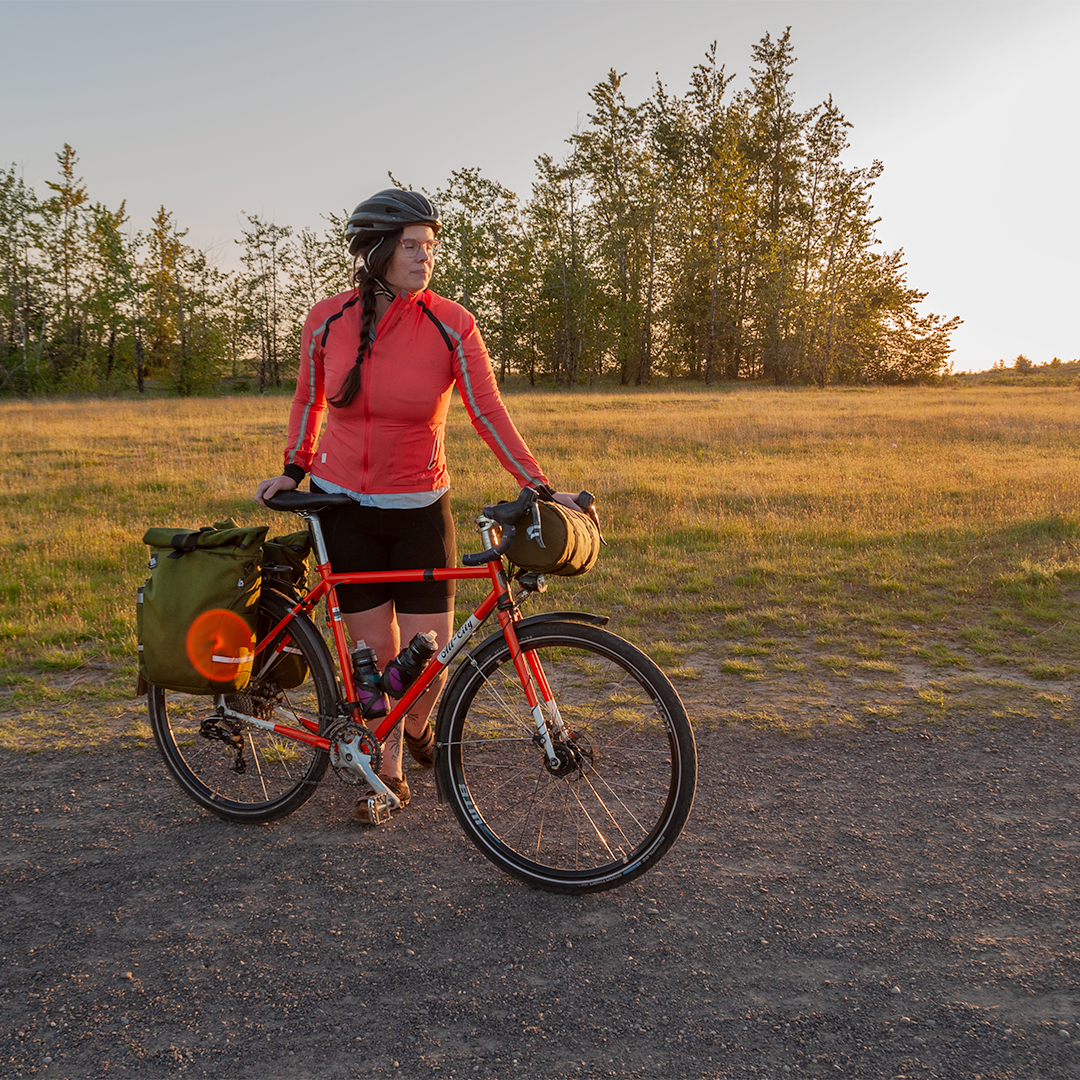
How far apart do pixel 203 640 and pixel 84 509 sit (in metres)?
9.10

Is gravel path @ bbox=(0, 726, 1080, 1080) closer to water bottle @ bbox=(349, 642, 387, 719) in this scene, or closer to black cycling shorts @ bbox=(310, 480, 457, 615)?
water bottle @ bbox=(349, 642, 387, 719)

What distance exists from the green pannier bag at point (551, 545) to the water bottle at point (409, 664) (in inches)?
20.2

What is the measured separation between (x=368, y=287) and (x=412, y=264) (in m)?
0.20

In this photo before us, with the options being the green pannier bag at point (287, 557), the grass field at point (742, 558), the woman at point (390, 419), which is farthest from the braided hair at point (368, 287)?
the grass field at point (742, 558)

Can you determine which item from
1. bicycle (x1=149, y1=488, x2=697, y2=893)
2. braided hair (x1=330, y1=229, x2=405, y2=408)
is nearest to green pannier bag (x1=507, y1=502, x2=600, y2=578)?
bicycle (x1=149, y1=488, x2=697, y2=893)

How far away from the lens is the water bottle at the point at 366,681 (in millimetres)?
3240

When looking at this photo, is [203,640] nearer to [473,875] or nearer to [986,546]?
[473,875]

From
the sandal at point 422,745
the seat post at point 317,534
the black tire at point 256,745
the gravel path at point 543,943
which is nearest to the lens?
the gravel path at point 543,943

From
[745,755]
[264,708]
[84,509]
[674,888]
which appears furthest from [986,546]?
[84,509]

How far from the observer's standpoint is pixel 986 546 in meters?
8.64

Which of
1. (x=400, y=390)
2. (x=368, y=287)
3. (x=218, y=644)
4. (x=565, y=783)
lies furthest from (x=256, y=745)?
(x=368, y=287)

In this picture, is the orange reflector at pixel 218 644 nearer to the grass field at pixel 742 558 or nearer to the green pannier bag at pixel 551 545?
the green pannier bag at pixel 551 545

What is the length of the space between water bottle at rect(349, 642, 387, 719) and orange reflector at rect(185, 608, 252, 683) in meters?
0.45

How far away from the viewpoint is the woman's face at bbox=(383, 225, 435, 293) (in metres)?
3.12
